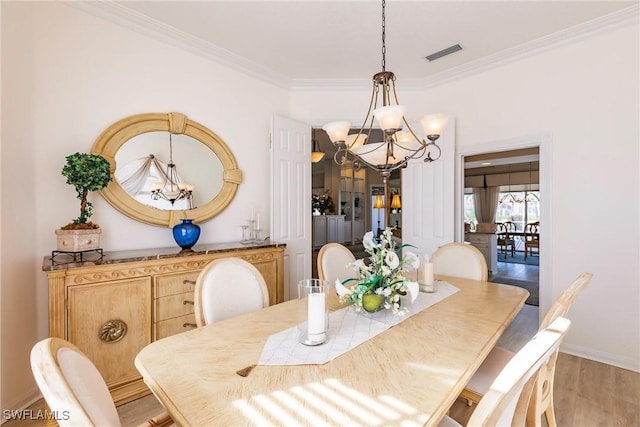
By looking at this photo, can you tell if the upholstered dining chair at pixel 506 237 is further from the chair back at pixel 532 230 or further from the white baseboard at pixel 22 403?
the white baseboard at pixel 22 403

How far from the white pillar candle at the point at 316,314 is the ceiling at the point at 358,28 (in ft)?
7.46

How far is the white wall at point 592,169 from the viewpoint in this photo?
2492 millimetres

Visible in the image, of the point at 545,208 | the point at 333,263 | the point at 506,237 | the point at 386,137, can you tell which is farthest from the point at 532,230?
the point at 386,137

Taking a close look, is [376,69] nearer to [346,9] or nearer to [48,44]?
[346,9]

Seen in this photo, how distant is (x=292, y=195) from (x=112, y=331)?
209cm

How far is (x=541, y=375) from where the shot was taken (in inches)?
47.3

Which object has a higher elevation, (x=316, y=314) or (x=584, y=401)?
(x=316, y=314)

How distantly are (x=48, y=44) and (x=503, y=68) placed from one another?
4.02 m

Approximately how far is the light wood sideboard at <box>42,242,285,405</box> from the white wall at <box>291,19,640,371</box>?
321cm

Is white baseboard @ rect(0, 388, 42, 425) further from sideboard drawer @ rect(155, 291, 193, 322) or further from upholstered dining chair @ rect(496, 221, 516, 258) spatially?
upholstered dining chair @ rect(496, 221, 516, 258)

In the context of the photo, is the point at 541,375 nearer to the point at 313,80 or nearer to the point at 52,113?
the point at 52,113

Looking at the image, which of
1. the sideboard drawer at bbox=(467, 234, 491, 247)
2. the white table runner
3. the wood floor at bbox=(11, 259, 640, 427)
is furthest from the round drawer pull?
the sideboard drawer at bbox=(467, 234, 491, 247)

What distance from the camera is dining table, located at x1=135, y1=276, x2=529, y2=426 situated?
77 centimetres

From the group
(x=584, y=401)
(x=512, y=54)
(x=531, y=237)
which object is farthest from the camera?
(x=531, y=237)
